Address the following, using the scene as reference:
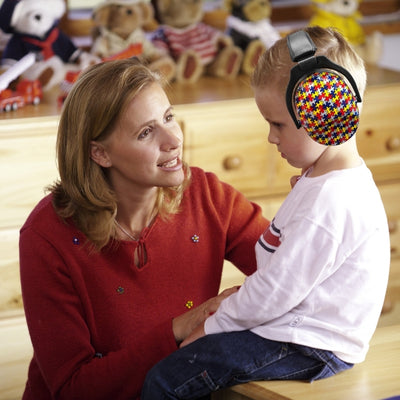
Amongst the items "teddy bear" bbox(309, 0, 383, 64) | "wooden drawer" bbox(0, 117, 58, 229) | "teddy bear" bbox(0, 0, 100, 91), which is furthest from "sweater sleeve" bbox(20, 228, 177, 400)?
"teddy bear" bbox(309, 0, 383, 64)

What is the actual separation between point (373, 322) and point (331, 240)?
160 mm

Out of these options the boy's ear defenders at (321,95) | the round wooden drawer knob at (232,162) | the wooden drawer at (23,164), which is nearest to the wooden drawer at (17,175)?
the wooden drawer at (23,164)

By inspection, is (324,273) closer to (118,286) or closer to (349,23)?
(118,286)

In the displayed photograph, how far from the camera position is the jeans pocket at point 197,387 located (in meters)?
1.14

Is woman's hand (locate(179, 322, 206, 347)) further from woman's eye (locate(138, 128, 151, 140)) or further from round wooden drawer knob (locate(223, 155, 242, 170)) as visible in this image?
round wooden drawer knob (locate(223, 155, 242, 170))

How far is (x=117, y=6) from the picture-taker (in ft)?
Result: 7.63

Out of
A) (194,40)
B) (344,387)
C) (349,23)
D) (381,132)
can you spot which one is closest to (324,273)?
(344,387)

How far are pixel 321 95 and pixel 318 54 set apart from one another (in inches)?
7.1

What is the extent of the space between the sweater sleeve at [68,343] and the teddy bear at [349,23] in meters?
1.46

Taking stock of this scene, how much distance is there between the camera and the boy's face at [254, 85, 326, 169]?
111cm

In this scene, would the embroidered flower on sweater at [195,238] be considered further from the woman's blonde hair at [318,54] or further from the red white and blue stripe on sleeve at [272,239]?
the woman's blonde hair at [318,54]

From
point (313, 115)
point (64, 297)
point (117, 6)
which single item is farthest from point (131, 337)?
point (117, 6)

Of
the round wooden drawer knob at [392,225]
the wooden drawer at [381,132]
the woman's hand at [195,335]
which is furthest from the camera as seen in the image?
the round wooden drawer knob at [392,225]

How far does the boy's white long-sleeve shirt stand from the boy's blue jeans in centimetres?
2
